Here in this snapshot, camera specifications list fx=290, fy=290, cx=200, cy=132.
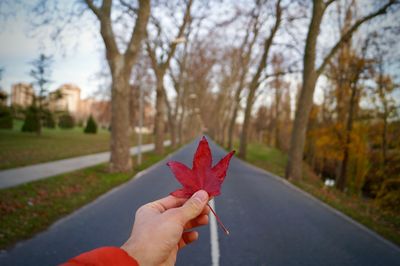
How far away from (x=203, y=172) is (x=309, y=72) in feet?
46.6

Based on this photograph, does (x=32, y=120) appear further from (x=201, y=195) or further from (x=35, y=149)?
(x=201, y=195)

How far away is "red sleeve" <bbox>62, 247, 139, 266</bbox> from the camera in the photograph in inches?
43.6

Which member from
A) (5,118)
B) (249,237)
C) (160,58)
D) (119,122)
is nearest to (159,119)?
(160,58)

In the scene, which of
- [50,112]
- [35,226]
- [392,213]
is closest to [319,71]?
[392,213]

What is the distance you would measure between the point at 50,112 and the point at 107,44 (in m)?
30.1

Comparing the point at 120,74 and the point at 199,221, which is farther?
the point at 120,74

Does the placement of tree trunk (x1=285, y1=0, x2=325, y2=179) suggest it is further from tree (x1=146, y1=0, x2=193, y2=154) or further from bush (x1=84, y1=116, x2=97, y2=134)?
bush (x1=84, y1=116, x2=97, y2=134)

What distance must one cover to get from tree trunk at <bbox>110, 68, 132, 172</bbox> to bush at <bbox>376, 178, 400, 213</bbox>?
10.4 metres

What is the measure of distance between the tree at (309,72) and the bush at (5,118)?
1317 inches

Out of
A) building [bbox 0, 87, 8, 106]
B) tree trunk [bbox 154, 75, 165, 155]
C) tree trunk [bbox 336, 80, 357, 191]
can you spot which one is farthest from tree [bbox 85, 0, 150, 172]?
building [bbox 0, 87, 8, 106]

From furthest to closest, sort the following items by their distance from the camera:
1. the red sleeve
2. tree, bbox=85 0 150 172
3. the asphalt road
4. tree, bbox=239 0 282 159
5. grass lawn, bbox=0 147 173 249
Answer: tree, bbox=239 0 282 159 → tree, bbox=85 0 150 172 → grass lawn, bbox=0 147 173 249 → the asphalt road → the red sleeve

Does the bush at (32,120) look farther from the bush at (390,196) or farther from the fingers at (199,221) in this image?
the fingers at (199,221)

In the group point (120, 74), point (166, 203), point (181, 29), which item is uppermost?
point (181, 29)

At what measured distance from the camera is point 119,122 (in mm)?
13242
